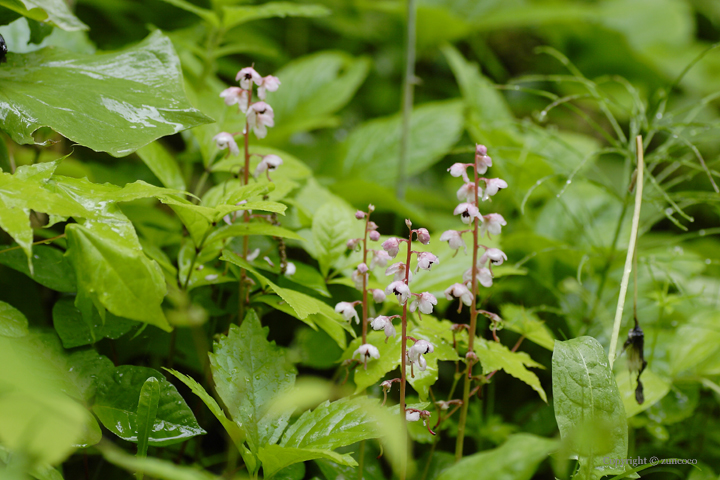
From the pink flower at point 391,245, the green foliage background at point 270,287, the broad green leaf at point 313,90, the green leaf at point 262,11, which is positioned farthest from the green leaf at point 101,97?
the broad green leaf at point 313,90

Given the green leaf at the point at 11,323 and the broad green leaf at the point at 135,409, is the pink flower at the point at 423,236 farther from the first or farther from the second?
the green leaf at the point at 11,323

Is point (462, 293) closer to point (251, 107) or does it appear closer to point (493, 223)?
point (493, 223)

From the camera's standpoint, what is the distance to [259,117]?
2.34ft

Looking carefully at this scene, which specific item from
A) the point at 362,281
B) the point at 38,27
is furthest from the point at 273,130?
the point at 362,281

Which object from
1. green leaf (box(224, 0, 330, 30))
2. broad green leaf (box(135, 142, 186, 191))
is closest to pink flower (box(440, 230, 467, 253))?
broad green leaf (box(135, 142, 186, 191))

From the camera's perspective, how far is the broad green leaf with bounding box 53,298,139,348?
25.5 inches

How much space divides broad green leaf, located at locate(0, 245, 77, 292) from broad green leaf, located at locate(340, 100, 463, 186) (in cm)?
75

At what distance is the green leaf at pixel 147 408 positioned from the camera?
555mm

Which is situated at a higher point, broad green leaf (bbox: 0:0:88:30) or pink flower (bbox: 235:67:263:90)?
broad green leaf (bbox: 0:0:88:30)

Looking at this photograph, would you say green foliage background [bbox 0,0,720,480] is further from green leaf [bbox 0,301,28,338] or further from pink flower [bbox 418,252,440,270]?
pink flower [bbox 418,252,440,270]

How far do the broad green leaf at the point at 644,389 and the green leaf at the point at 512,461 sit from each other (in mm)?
379

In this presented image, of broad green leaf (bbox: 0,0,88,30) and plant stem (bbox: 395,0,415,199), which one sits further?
plant stem (bbox: 395,0,415,199)

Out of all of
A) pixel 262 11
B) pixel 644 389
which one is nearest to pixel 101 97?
pixel 262 11

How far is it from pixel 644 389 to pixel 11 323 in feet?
2.96
